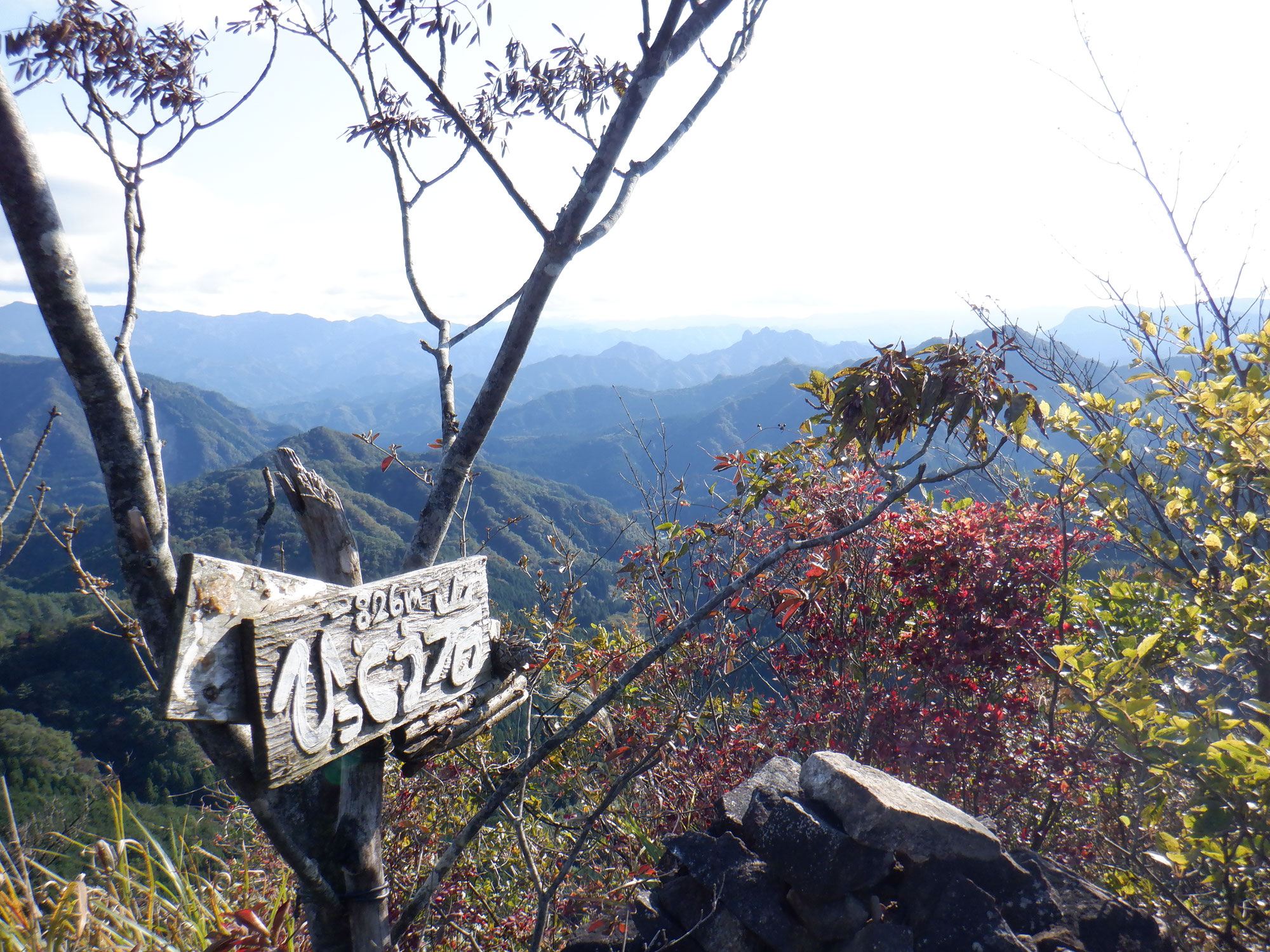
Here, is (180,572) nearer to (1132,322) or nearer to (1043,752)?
(1043,752)

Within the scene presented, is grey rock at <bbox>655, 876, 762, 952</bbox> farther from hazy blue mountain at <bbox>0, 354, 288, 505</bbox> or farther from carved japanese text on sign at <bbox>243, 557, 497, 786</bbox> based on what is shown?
hazy blue mountain at <bbox>0, 354, 288, 505</bbox>

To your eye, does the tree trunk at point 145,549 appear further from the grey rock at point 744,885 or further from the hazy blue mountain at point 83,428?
the hazy blue mountain at point 83,428

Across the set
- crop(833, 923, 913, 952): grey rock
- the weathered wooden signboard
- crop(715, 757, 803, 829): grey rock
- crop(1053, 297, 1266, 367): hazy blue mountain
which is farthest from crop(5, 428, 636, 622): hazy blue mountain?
the weathered wooden signboard

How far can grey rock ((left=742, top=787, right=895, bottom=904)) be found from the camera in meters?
2.26

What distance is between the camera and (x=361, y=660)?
1.59 m

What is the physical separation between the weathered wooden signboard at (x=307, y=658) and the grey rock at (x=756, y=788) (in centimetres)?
138

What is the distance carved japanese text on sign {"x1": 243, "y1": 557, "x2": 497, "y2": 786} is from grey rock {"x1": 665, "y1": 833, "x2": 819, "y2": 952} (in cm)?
113

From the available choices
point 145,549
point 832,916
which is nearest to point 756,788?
point 832,916

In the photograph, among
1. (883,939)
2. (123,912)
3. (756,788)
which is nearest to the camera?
(883,939)

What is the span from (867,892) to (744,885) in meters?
0.43

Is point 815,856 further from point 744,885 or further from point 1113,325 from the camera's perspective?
point 1113,325

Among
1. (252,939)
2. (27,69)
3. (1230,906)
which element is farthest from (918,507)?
(27,69)

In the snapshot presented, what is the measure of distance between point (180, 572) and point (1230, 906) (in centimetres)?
310

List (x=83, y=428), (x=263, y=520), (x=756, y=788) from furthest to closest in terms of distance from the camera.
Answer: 1. (x=83, y=428)
2. (x=756, y=788)
3. (x=263, y=520)
